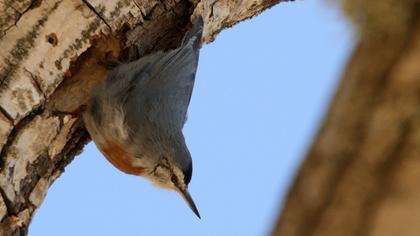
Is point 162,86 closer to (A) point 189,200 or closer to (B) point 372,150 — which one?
(A) point 189,200

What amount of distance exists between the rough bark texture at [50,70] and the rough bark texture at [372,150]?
7.23ft

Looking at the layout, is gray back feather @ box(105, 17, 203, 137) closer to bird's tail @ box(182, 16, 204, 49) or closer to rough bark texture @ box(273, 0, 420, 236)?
bird's tail @ box(182, 16, 204, 49)

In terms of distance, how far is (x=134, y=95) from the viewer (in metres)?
3.78

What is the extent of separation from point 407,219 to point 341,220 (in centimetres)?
7

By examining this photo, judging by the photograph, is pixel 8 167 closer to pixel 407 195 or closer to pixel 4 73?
pixel 4 73

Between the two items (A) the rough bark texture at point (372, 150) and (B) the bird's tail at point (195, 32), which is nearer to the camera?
(A) the rough bark texture at point (372, 150)

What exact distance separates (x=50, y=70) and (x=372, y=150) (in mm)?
2381

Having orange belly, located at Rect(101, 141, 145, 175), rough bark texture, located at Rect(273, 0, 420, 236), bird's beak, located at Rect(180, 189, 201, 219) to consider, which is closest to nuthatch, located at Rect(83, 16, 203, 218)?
orange belly, located at Rect(101, 141, 145, 175)

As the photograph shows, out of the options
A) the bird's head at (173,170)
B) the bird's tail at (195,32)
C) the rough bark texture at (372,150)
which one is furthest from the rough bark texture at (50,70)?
the rough bark texture at (372,150)

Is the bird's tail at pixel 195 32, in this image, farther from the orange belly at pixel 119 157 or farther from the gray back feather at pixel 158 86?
the orange belly at pixel 119 157

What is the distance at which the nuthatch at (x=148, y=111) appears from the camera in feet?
12.0

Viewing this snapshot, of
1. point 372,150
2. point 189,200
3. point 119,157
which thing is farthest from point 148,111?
point 372,150

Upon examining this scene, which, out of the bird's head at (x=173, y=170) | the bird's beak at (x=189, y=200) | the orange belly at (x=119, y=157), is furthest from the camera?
the bird's beak at (x=189, y=200)

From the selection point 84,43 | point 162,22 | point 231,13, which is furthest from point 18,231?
point 231,13
